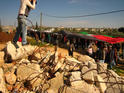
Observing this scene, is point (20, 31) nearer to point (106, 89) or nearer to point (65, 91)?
point (65, 91)

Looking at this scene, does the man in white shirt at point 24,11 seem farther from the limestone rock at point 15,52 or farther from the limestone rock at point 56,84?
the limestone rock at point 56,84

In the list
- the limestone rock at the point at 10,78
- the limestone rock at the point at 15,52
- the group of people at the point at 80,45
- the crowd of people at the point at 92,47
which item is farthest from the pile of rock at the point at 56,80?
the crowd of people at the point at 92,47

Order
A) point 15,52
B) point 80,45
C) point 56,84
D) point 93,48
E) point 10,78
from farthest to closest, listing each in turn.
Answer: point 80,45, point 93,48, point 15,52, point 10,78, point 56,84

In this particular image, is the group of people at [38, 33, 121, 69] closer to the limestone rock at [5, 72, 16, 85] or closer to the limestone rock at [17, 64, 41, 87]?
the limestone rock at [17, 64, 41, 87]

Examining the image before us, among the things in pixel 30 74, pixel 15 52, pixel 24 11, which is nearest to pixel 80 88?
pixel 30 74

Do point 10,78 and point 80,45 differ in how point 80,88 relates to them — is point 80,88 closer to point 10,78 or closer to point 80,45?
point 10,78

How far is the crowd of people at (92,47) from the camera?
7.78 metres

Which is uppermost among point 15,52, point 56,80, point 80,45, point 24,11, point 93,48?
point 24,11

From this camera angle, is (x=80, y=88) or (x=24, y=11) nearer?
(x=80, y=88)

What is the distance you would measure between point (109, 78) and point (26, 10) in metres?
3.55

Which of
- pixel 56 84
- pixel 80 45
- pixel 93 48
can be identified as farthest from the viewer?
pixel 80 45

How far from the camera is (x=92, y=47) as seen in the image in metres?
8.71

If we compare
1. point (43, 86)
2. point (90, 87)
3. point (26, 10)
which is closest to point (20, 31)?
point (26, 10)

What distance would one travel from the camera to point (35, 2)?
3.68 m
